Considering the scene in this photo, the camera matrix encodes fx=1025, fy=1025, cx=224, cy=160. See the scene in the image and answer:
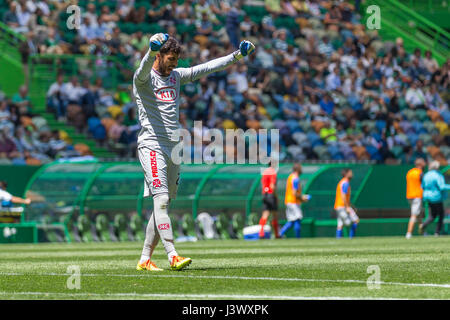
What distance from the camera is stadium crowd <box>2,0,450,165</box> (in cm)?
2964

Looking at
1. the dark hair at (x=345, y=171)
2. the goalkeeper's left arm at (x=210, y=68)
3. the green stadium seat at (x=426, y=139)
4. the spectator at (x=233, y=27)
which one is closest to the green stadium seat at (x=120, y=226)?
the dark hair at (x=345, y=171)

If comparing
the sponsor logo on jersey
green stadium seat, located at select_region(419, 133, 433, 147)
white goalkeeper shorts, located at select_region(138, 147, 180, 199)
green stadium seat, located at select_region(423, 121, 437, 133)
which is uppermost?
green stadium seat, located at select_region(423, 121, 437, 133)

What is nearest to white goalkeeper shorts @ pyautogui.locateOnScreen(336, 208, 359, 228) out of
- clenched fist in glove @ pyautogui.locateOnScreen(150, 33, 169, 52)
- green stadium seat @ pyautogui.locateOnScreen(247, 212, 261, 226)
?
green stadium seat @ pyautogui.locateOnScreen(247, 212, 261, 226)

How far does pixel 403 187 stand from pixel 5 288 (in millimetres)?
20013

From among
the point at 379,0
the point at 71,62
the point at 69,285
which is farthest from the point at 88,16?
the point at 69,285

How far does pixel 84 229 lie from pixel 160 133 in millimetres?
14402

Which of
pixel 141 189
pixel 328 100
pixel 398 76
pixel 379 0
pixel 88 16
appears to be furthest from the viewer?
pixel 379 0

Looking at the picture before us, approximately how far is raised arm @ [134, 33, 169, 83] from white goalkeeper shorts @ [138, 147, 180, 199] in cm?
79

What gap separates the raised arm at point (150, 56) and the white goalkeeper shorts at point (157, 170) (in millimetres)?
788

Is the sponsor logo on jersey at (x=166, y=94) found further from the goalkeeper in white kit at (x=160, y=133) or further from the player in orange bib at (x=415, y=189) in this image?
the player in orange bib at (x=415, y=189)

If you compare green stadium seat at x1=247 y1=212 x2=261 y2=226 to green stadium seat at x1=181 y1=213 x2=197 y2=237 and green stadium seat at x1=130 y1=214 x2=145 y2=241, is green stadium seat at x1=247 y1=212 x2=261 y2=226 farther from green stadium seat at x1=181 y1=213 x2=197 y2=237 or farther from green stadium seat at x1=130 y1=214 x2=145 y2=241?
green stadium seat at x1=130 y1=214 x2=145 y2=241

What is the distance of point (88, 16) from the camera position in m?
31.2

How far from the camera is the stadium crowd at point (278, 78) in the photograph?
29.6 m
